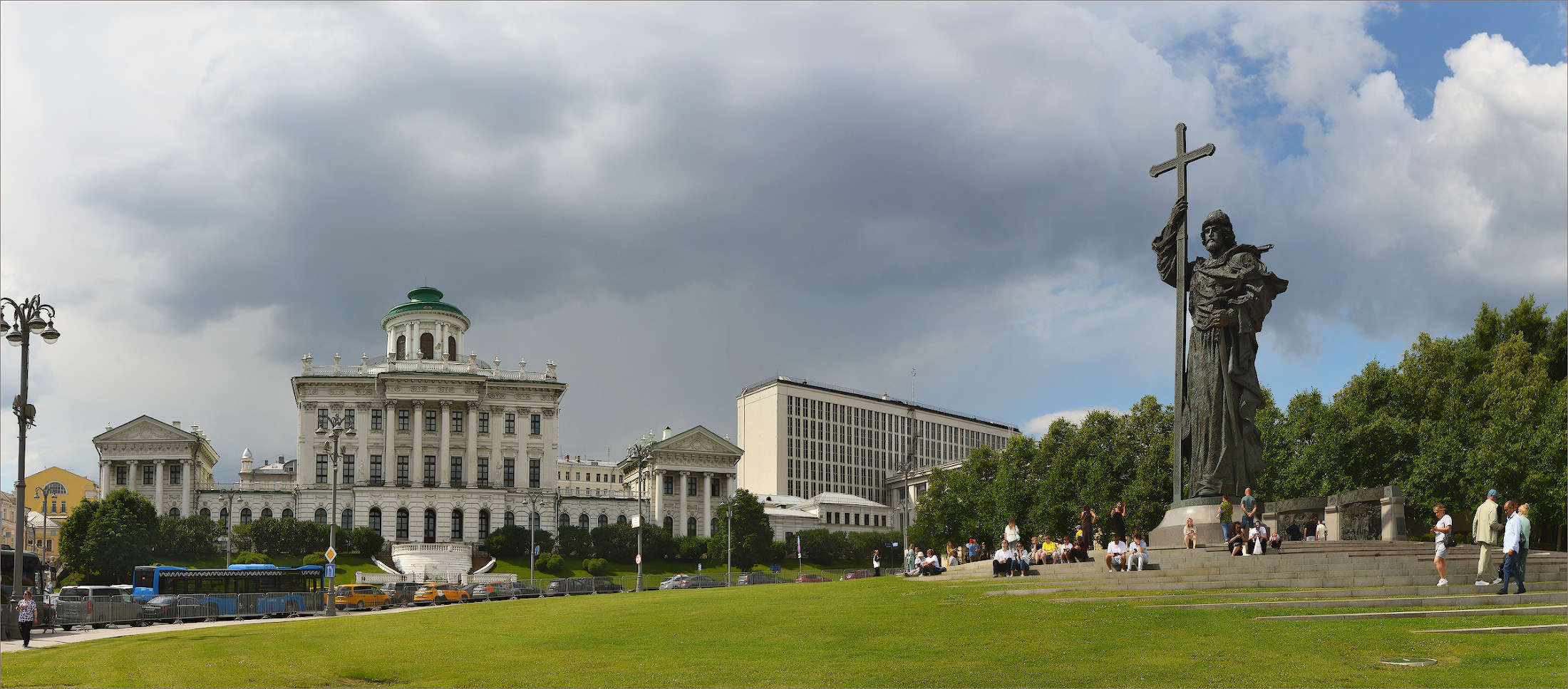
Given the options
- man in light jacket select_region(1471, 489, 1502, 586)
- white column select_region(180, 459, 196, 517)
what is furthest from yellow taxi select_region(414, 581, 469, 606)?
white column select_region(180, 459, 196, 517)

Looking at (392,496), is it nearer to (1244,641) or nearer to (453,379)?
(453,379)

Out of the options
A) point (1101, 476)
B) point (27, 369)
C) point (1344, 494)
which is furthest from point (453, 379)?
point (1344, 494)

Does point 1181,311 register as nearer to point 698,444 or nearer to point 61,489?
point 698,444

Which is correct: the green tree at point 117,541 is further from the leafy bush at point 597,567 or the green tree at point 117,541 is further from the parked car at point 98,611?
the parked car at point 98,611

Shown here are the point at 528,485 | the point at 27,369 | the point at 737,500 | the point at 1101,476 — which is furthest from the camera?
the point at 528,485

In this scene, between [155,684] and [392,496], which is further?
[392,496]

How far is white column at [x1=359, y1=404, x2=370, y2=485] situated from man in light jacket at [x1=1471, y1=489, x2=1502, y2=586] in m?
99.0

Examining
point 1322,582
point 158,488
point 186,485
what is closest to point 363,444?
point 186,485

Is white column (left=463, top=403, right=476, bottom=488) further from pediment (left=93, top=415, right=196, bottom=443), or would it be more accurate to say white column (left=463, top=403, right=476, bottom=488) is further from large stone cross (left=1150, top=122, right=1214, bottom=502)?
large stone cross (left=1150, top=122, right=1214, bottom=502)

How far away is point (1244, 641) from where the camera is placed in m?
19.2

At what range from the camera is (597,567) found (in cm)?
9781

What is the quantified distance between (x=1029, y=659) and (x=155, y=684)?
1368 centimetres

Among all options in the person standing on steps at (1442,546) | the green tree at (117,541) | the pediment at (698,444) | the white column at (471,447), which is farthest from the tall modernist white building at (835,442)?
the person standing on steps at (1442,546)

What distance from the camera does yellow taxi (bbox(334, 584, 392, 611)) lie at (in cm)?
5762
